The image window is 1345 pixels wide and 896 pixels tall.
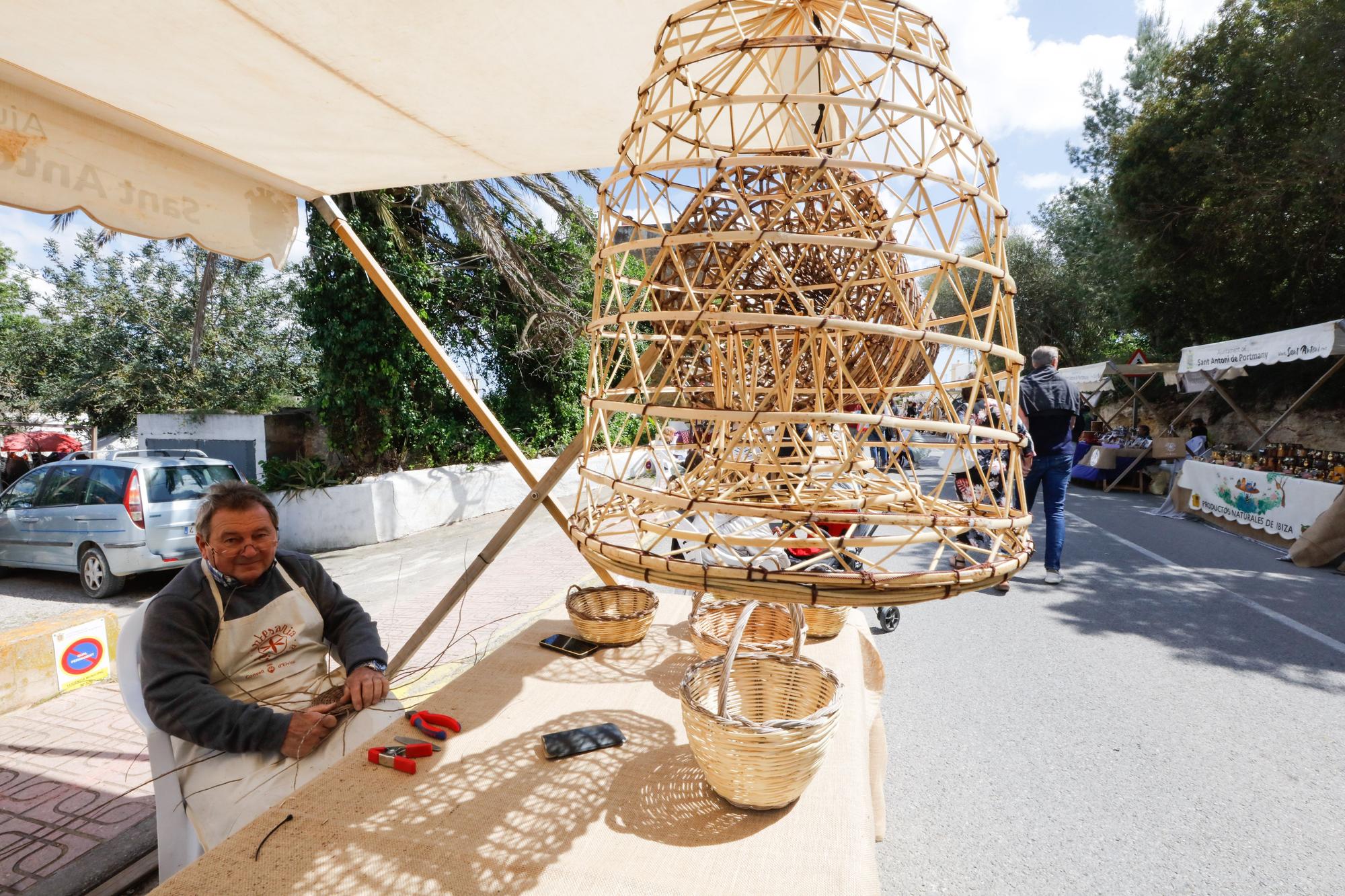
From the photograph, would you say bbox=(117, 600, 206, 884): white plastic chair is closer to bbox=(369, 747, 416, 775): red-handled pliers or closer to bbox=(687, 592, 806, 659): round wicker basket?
bbox=(369, 747, 416, 775): red-handled pliers

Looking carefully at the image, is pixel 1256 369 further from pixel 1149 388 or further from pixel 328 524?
pixel 328 524

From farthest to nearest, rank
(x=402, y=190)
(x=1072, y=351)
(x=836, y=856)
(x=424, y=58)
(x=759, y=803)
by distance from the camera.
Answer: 1. (x=1072, y=351)
2. (x=402, y=190)
3. (x=424, y=58)
4. (x=759, y=803)
5. (x=836, y=856)

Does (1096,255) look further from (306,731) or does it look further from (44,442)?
(44,442)

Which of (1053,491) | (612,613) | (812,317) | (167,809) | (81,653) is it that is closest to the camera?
(812,317)

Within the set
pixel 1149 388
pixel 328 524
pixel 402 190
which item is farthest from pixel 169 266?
pixel 1149 388

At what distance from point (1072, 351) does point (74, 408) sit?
1087 inches

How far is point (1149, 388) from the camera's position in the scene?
1583 cm

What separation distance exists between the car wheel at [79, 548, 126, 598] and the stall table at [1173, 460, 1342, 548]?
11.2 m

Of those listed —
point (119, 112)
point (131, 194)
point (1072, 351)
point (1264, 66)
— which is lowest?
point (131, 194)

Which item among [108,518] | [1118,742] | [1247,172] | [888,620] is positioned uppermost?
[1247,172]

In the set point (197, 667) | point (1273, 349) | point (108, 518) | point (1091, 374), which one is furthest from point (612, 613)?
point (1091, 374)

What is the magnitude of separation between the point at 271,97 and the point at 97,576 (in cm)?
638

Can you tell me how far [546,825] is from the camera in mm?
1252

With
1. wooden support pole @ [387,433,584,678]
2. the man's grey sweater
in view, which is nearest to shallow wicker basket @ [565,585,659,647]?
wooden support pole @ [387,433,584,678]
